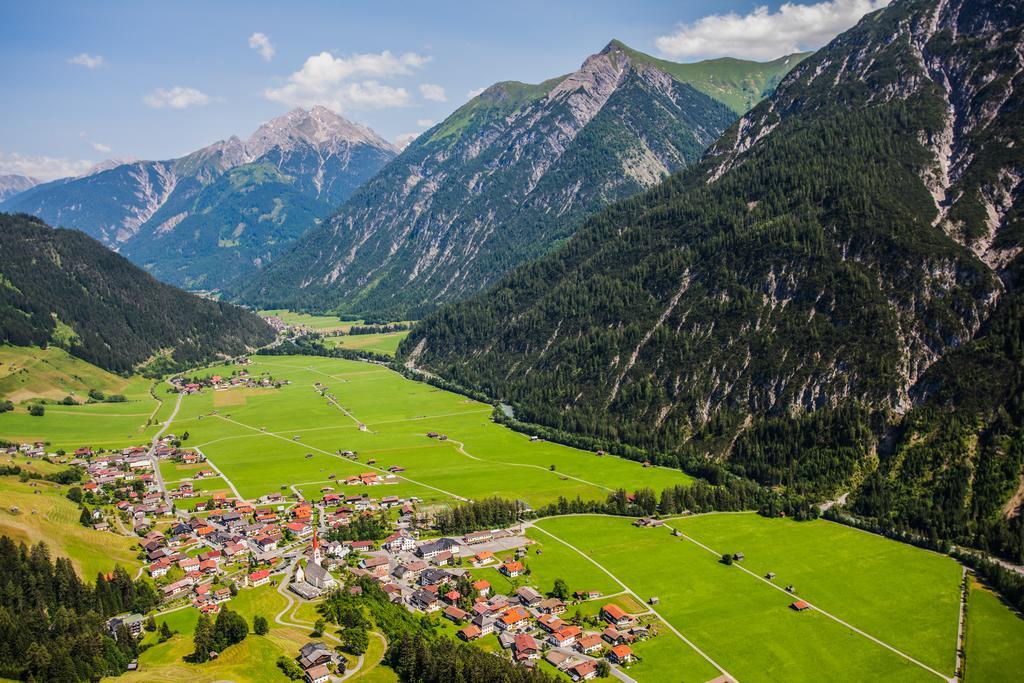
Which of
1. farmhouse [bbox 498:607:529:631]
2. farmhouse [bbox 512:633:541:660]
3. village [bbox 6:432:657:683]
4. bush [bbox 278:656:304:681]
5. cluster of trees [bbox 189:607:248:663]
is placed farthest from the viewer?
farmhouse [bbox 498:607:529:631]

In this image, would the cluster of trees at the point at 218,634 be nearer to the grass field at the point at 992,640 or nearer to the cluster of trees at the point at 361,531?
the cluster of trees at the point at 361,531

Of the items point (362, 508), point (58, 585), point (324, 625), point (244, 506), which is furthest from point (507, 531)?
point (58, 585)

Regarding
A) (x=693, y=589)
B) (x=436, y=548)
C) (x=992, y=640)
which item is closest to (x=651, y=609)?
(x=693, y=589)

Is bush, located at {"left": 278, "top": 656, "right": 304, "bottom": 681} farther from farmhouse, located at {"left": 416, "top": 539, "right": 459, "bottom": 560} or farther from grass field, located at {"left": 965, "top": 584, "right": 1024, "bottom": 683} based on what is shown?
grass field, located at {"left": 965, "top": 584, "right": 1024, "bottom": 683}

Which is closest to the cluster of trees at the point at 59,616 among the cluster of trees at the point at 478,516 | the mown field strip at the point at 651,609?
the cluster of trees at the point at 478,516

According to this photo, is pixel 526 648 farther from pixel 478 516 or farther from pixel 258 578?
pixel 258 578

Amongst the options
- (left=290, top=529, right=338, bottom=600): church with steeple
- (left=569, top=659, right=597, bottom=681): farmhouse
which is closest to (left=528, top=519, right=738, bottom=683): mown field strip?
(left=569, top=659, right=597, bottom=681): farmhouse

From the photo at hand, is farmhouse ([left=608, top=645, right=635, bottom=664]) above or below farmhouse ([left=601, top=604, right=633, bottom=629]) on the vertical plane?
below
